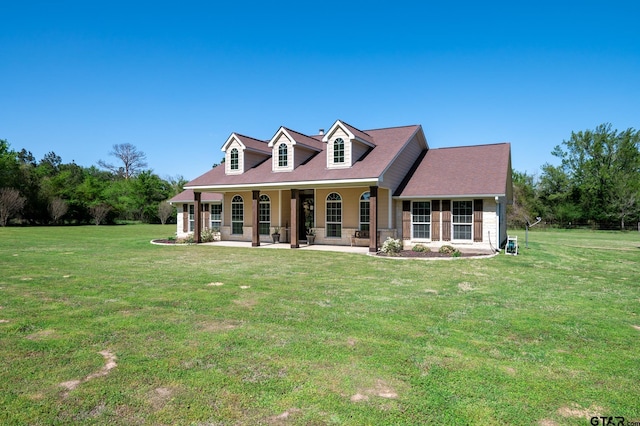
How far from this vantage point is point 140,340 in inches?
207

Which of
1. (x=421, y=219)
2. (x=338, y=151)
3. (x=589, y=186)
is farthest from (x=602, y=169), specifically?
(x=338, y=151)

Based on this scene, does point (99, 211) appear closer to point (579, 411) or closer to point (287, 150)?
point (287, 150)

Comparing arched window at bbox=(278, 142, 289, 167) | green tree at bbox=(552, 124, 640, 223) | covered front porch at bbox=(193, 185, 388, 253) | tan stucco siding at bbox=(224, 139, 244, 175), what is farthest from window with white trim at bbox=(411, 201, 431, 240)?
green tree at bbox=(552, 124, 640, 223)

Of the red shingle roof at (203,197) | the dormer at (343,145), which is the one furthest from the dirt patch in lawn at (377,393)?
the red shingle roof at (203,197)

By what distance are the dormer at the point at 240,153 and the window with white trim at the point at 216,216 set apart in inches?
109

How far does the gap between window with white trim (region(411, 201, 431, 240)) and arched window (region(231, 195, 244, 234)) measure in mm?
10319

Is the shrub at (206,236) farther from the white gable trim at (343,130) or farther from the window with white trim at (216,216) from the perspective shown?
the white gable trim at (343,130)

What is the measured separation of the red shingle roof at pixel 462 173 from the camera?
1688 cm

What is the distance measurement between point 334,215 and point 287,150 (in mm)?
4359

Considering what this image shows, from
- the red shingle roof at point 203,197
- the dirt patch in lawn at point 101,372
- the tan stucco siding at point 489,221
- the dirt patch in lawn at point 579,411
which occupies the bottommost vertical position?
the dirt patch in lawn at point 579,411

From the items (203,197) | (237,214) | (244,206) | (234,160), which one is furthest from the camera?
(203,197)

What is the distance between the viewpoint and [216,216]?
2461 centimetres

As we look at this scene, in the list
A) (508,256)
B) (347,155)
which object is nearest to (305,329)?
(508,256)

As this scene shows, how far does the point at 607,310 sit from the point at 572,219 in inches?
1765
